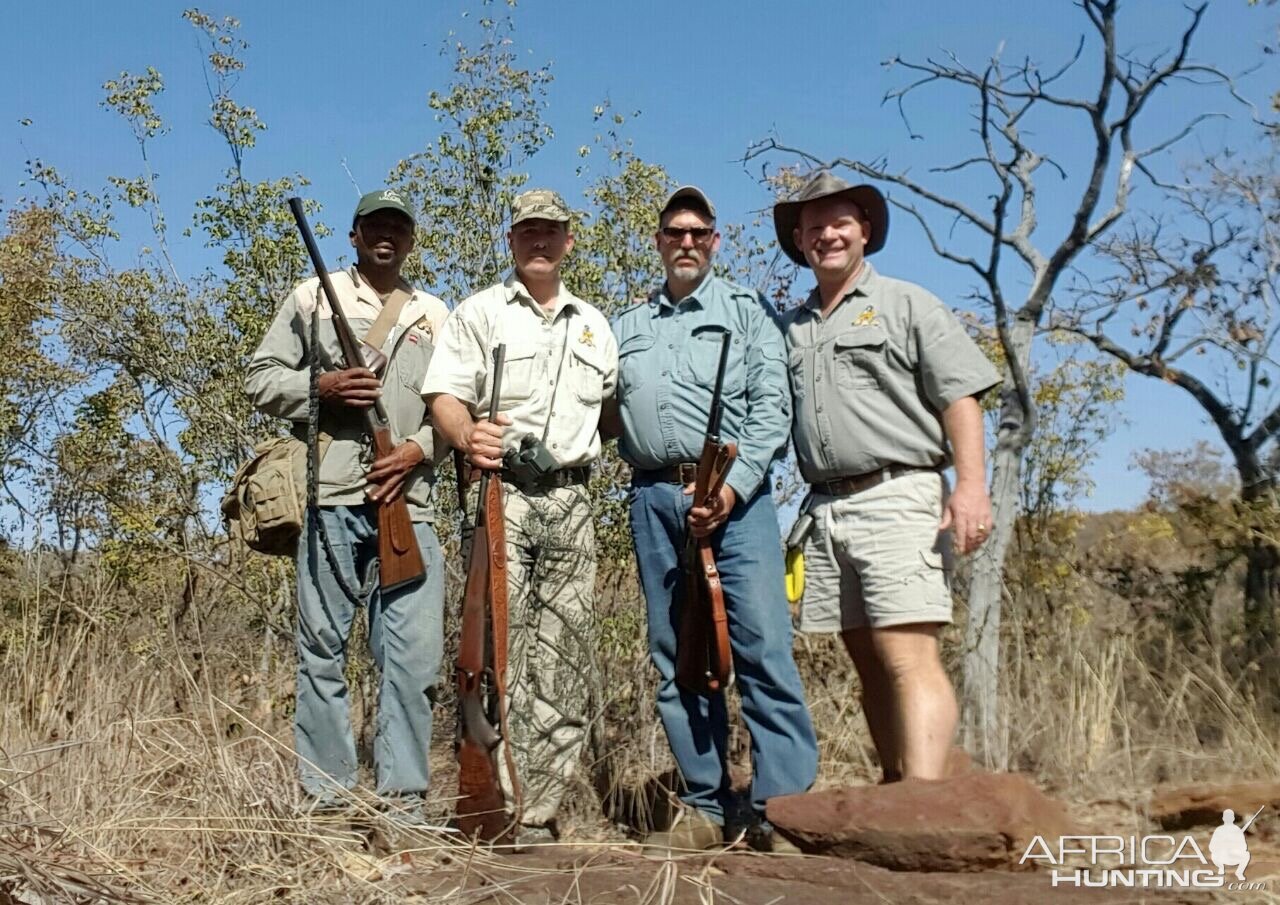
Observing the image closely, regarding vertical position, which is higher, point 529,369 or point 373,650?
point 529,369

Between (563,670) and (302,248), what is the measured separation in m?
3.39

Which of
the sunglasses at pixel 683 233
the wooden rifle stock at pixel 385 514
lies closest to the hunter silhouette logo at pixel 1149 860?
the wooden rifle stock at pixel 385 514

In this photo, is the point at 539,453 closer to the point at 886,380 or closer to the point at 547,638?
the point at 547,638

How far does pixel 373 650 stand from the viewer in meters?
4.46

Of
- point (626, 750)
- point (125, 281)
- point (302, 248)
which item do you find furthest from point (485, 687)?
point (125, 281)

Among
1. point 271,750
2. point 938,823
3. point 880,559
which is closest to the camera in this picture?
point 938,823

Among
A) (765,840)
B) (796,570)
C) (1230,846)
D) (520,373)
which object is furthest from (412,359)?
(1230,846)

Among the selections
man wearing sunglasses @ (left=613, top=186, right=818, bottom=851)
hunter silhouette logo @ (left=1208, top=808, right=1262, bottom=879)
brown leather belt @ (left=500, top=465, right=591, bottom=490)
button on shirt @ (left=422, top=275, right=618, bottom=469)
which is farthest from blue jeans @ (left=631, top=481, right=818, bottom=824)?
hunter silhouette logo @ (left=1208, top=808, right=1262, bottom=879)

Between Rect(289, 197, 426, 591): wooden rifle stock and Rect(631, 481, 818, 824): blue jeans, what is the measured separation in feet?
2.63

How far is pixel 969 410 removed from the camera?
13.5 feet

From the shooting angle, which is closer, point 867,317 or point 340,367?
point 867,317

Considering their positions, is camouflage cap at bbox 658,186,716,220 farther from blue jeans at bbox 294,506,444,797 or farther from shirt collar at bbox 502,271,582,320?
blue jeans at bbox 294,506,444,797

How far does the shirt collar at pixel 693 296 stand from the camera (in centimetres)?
454

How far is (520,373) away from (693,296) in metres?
0.67
